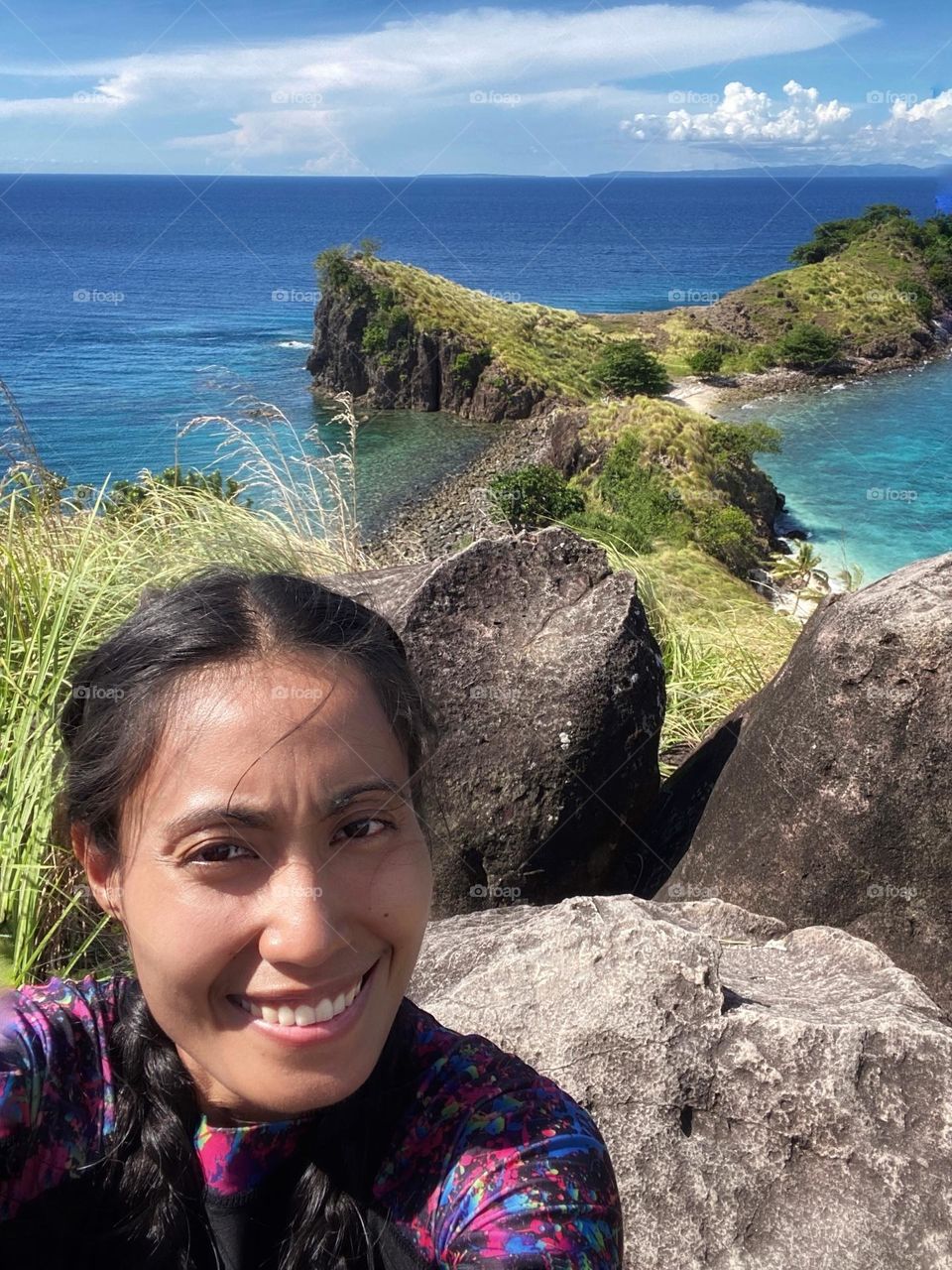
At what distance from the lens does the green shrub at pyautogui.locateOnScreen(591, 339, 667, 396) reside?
46.9 m

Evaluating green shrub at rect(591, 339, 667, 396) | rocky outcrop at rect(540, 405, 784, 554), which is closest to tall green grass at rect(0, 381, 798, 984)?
rocky outcrop at rect(540, 405, 784, 554)

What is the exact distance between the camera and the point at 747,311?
195ft

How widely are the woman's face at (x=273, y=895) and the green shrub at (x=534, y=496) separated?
20404mm

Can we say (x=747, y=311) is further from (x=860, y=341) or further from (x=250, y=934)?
(x=250, y=934)

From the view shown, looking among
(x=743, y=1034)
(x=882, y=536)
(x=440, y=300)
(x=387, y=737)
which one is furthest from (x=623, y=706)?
(x=440, y=300)

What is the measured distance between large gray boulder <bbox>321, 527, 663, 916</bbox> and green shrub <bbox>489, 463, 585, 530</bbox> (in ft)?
56.2

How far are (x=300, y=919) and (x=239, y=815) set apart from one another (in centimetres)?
15

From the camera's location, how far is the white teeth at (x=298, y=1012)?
53.9 inches

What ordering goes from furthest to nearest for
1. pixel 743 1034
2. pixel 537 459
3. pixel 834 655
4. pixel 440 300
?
pixel 440 300 < pixel 537 459 < pixel 834 655 < pixel 743 1034

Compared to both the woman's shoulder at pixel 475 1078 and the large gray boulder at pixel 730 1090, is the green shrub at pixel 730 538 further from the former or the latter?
the woman's shoulder at pixel 475 1078

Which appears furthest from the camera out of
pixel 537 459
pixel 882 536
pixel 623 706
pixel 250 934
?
pixel 537 459

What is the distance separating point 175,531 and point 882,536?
87.1 ft

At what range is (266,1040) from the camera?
1.38m

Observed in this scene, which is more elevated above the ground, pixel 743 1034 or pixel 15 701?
pixel 15 701
